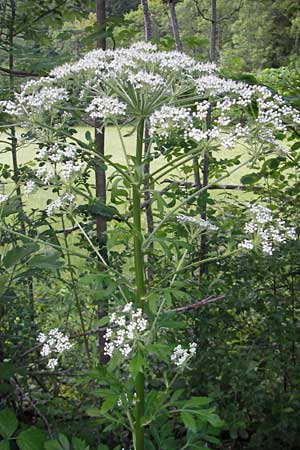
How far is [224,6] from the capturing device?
6.63 metres

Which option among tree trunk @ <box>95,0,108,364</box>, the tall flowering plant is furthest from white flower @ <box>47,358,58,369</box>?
tree trunk @ <box>95,0,108,364</box>

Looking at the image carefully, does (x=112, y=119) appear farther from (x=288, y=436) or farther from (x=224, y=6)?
(x=224, y=6)

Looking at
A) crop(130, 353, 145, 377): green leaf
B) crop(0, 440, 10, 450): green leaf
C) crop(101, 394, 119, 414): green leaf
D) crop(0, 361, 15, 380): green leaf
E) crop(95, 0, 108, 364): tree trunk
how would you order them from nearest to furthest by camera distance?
1. crop(130, 353, 145, 377): green leaf
2. crop(101, 394, 119, 414): green leaf
3. crop(0, 440, 10, 450): green leaf
4. crop(0, 361, 15, 380): green leaf
5. crop(95, 0, 108, 364): tree trunk

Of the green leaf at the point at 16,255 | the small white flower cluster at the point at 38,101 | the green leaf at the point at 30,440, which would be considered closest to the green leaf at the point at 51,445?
the green leaf at the point at 30,440

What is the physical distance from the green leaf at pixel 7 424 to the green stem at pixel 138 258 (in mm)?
339

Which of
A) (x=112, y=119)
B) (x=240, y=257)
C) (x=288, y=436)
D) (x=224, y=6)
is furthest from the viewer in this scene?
(x=224, y=6)

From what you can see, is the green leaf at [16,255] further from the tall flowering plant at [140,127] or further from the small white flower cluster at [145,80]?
the small white flower cluster at [145,80]

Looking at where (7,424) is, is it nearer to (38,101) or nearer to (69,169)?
(69,169)

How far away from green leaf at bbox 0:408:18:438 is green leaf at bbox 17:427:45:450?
27mm

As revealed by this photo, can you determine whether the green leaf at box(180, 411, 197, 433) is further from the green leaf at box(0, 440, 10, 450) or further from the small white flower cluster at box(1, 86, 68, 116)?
the small white flower cluster at box(1, 86, 68, 116)

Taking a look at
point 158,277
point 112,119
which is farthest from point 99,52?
point 158,277

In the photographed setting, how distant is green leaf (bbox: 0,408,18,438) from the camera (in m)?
1.51

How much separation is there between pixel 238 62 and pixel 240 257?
86 cm

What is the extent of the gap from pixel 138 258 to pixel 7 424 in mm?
593
